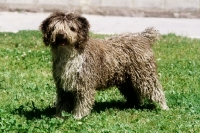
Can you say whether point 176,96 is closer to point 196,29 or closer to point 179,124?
point 179,124

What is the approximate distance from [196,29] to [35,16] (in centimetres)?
455

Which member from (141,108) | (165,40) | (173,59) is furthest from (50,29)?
(165,40)

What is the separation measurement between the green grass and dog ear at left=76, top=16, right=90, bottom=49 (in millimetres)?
924

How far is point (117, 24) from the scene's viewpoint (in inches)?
602

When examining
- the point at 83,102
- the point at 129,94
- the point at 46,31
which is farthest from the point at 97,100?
the point at 46,31

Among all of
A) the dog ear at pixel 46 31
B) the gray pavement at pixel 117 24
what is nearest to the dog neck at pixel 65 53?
the dog ear at pixel 46 31

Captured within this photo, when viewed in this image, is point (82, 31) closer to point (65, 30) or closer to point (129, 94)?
point (65, 30)

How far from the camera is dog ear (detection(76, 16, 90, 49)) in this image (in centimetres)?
675

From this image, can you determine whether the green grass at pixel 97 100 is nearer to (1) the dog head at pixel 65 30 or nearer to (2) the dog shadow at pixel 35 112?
(2) the dog shadow at pixel 35 112

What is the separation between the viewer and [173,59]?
1077 cm

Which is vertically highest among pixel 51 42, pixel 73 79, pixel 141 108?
pixel 51 42

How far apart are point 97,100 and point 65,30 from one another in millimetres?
1868

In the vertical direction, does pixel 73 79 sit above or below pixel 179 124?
above

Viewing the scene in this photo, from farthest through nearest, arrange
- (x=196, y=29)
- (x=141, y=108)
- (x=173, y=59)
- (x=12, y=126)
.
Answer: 1. (x=196, y=29)
2. (x=173, y=59)
3. (x=141, y=108)
4. (x=12, y=126)
